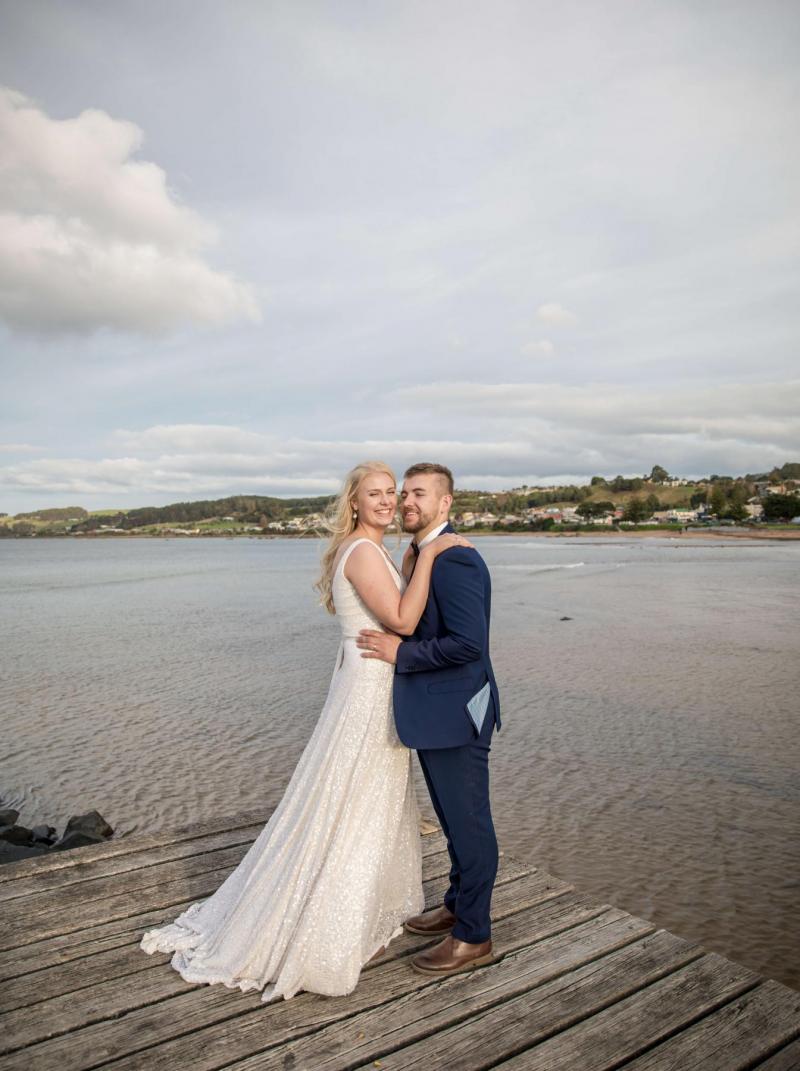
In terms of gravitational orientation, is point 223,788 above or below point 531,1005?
below

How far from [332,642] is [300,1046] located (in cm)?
1856

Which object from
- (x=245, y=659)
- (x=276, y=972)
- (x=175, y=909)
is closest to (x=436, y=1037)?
(x=276, y=972)

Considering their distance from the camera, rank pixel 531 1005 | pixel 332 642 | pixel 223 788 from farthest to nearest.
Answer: pixel 332 642 → pixel 223 788 → pixel 531 1005

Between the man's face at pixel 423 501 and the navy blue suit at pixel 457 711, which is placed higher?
→ the man's face at pixel 423 501

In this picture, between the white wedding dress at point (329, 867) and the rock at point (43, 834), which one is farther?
the rock at point (43, 834)

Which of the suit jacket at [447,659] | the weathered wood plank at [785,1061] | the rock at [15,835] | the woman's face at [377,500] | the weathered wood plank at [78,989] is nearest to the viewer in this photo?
the weathered wood plank at [785,1061]

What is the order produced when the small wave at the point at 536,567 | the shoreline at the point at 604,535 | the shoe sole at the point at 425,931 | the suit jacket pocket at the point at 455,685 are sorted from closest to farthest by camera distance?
the suit jacket pocket at the point at 455,685, the shoe sole at the point at 425,931, the small wave at the point at 536,567, the shoreline at the point at 604,535

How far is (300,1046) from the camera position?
3.21 metres

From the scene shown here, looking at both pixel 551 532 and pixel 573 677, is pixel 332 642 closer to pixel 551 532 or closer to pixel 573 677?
pixel 573 677

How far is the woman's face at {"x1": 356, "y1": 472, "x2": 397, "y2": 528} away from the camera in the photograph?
3.84 metres

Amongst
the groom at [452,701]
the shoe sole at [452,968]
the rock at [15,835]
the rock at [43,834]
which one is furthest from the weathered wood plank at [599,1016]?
the rock at [43,834]

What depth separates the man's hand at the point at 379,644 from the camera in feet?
12.3

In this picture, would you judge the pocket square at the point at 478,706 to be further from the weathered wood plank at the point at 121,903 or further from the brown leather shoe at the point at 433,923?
the weathered wood plank at the point at 121,903

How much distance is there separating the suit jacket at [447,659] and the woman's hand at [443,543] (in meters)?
0.03
